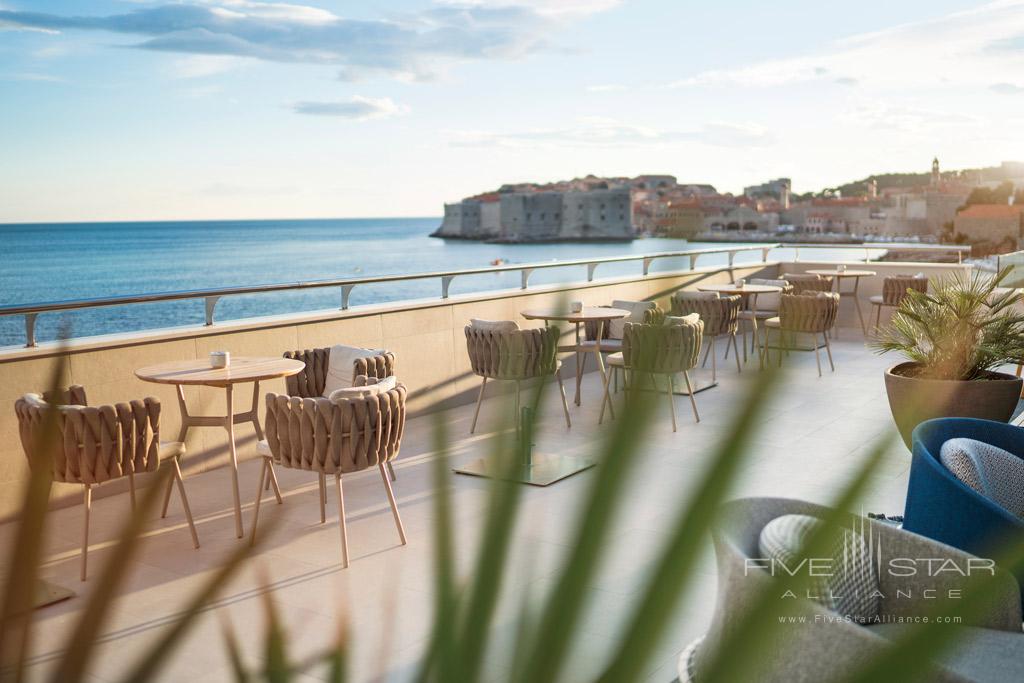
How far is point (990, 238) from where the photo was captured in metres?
10.2

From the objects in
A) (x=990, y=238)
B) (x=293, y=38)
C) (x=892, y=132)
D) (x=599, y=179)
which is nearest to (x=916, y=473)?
(x=892, y=132)

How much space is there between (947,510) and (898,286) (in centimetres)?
782

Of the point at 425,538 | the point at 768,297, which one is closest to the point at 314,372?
the point at 425,538

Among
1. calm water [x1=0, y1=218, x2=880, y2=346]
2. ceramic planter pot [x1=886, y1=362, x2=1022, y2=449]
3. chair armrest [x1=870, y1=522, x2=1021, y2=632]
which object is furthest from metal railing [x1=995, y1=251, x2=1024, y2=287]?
calm water [x1=0, y1=218, x2=880, y2=346]

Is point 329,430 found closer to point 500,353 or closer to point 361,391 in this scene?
point 361,391

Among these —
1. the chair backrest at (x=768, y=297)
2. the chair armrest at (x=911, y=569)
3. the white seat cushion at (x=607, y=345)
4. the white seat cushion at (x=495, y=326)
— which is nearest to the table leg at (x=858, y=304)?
the chair backrest at (x=768, y=297)

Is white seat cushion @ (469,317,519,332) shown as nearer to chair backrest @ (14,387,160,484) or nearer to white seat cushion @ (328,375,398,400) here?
white seat cushion @ (328,375,398,400)

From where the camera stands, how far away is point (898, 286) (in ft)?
33.1

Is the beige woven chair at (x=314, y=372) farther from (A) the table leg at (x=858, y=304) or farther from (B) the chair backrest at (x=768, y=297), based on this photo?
(A) the table leg at (x=858, y=304)

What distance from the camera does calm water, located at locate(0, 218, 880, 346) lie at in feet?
146

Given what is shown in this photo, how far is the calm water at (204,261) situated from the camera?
44.4 m

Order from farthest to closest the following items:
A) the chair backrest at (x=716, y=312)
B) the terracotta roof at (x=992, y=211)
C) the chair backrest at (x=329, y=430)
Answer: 1. the terracotta roof at (x=992, y=211)
2. the chair backrest at (x=716, y=312)
3. the chair backrest at (x=329, y=430)

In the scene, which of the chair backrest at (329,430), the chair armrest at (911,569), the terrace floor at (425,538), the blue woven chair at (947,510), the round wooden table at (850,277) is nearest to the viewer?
the terrace floor at (425,538)

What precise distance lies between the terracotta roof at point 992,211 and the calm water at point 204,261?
2715 cm
